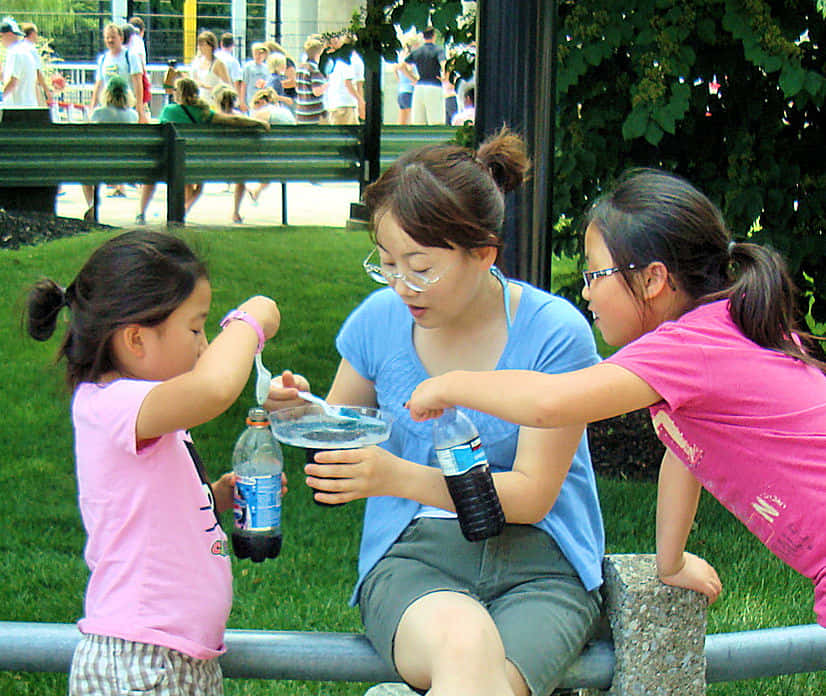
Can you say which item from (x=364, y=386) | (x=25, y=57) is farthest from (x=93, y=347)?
(x=25, y=57)

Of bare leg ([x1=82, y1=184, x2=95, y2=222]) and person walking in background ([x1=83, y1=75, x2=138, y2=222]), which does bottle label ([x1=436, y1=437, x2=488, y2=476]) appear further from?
person walking in background ([x1=83, y1=75, x2=138, y2=222])

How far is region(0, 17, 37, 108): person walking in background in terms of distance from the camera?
13688 millimetres

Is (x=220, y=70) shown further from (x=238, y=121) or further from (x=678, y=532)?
(x=678, y=532)

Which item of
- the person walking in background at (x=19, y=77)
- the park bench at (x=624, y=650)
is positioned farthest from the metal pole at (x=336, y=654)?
the person walking in background at (x=19, y=77)

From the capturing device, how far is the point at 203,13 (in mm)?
23453

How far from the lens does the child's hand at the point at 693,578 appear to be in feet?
8.48

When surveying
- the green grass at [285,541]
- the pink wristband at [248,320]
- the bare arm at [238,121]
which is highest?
the bare arm at [238,121]

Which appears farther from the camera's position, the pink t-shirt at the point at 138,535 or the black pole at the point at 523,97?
the black pole at the point at 523,97

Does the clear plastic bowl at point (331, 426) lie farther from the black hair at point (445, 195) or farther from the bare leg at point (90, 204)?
the bare leg at point (90, 204)

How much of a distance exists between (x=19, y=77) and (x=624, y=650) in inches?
505

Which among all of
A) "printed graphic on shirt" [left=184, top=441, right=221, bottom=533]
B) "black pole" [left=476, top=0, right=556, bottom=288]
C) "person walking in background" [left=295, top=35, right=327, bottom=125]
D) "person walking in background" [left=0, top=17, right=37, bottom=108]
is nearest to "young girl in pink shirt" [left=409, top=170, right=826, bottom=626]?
"printed graphic on shirt" [left=184, top=441, right=221, bottom=533]

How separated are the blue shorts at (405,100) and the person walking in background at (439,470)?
14.7m

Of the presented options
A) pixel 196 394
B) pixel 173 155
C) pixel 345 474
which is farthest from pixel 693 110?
pixel 173 155

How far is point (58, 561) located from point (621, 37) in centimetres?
307
